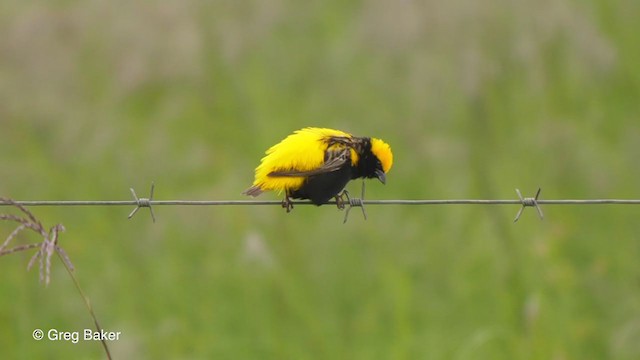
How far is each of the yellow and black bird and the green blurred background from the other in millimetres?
2893

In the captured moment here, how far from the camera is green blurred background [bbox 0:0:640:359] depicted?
8156 millimetres

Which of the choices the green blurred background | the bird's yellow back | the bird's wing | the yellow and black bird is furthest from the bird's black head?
the green blurred background

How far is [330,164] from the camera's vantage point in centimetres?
542

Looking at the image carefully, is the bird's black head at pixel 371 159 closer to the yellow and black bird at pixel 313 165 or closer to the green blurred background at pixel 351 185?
the yellow and black bird at pixel 313 165

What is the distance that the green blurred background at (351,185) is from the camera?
8156 mm

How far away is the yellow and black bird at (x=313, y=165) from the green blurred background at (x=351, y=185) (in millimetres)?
2893

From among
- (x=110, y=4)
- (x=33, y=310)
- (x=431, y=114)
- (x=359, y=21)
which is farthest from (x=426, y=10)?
(x=33, y=310)

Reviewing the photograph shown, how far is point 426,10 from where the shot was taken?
34.2ft

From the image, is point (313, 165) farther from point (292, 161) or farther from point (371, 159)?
point (371, 159)

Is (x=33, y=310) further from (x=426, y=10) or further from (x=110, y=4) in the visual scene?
(x=426, y=10)

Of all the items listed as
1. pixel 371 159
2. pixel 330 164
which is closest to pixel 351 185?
pixel 371 159

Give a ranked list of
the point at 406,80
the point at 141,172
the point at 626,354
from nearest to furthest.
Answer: the point at 626,354, the point at 141,172, the point at 406,80

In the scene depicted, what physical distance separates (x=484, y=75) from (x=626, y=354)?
137 inches

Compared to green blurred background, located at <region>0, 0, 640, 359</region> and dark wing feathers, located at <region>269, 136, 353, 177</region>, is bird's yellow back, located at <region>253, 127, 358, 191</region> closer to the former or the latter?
dark wing feathers, located at <region>269, 136, 353, 177</region>
